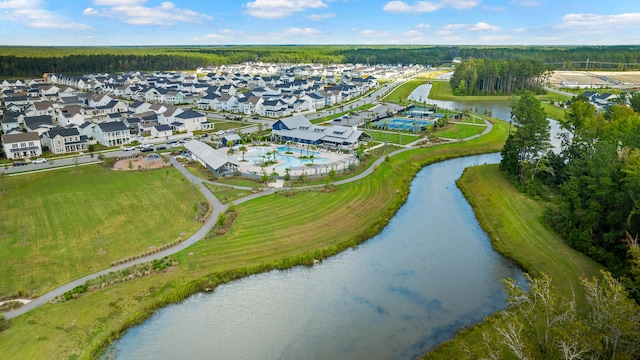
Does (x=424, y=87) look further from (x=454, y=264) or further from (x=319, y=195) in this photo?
(x=454, y=264)

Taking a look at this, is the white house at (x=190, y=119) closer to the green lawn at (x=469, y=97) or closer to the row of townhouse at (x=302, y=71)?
the green lawn at (x=469, y=97)

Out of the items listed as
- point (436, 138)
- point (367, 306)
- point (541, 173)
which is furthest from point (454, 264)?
point (436, 138)

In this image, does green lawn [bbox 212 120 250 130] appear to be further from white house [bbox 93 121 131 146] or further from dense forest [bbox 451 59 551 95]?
dense forest [bbox 451 59 551 95]

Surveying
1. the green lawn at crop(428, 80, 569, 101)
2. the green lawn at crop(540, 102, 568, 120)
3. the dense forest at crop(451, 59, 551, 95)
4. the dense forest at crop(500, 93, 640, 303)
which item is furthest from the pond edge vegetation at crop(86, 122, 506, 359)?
the dense forest at crop(451, 59, 551, 95)

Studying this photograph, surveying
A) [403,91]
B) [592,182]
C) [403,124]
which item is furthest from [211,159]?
[403,91]

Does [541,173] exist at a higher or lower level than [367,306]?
higher

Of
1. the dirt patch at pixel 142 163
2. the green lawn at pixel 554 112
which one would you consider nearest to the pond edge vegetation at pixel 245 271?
the dirt patch at pixel 142 163
